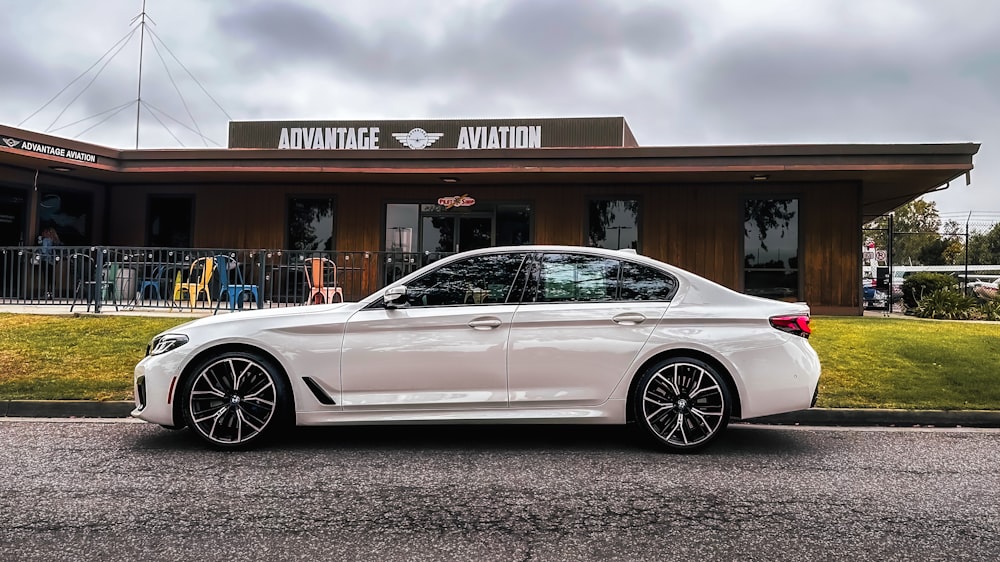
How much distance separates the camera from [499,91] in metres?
27.6

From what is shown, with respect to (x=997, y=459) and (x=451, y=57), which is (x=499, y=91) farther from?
(x=997, y=459)

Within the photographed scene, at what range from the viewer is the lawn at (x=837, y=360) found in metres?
7.03

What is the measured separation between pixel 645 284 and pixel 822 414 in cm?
252

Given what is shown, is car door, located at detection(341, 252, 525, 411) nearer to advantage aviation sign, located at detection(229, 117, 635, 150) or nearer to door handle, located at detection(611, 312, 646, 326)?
door handle, located at detection(611, 312, 646, 326)

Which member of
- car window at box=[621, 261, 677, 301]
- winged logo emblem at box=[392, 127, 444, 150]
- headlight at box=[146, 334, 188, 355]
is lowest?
headlight at box=[146, 334, 188, 355]

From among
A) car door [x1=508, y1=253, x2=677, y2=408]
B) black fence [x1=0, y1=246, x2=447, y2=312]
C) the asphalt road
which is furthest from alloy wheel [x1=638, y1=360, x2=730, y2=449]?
black fence [x1=0, y1=246, x2=447, y2=312]

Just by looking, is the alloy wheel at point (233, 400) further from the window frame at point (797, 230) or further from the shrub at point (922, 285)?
the shrub at point (922, 285)

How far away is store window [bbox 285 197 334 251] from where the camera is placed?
16141 millimetres

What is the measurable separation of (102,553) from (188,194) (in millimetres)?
14803

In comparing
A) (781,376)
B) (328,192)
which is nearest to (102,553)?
(781,376)

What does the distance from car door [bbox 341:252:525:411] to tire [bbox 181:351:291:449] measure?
54 cm

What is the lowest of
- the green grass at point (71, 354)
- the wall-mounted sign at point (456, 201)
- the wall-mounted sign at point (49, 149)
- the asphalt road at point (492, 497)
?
the asphalt road at point (492, 497)

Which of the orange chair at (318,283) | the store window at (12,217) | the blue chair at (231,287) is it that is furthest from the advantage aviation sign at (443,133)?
the blue chair at (231,287)

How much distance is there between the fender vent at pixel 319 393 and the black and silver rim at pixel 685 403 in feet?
7.37
